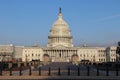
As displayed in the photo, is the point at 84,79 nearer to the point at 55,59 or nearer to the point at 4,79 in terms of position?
the point at 4,79

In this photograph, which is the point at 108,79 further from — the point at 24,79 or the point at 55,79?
the point at 24,79

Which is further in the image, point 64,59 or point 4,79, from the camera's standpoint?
point 64,59

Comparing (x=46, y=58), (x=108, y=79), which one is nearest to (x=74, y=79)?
(x=108, y=79)

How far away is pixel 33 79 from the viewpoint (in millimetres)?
32562

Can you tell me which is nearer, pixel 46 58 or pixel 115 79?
pixel 115 79

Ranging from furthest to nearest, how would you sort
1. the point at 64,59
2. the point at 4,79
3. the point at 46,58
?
the point at 64,59 < the point at 46,58 < the point at 4,79

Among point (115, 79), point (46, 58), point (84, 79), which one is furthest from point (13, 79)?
point (46, 58)

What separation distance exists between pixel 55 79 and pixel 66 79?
85 cm

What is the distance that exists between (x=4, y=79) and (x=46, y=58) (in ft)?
420

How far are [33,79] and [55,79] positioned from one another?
1.74 m

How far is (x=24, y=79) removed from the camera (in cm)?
3234

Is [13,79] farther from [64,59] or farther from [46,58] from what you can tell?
[64,59]

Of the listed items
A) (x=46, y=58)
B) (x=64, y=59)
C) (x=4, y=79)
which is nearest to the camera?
(x=4, y=79)

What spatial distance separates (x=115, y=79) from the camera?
106ft
